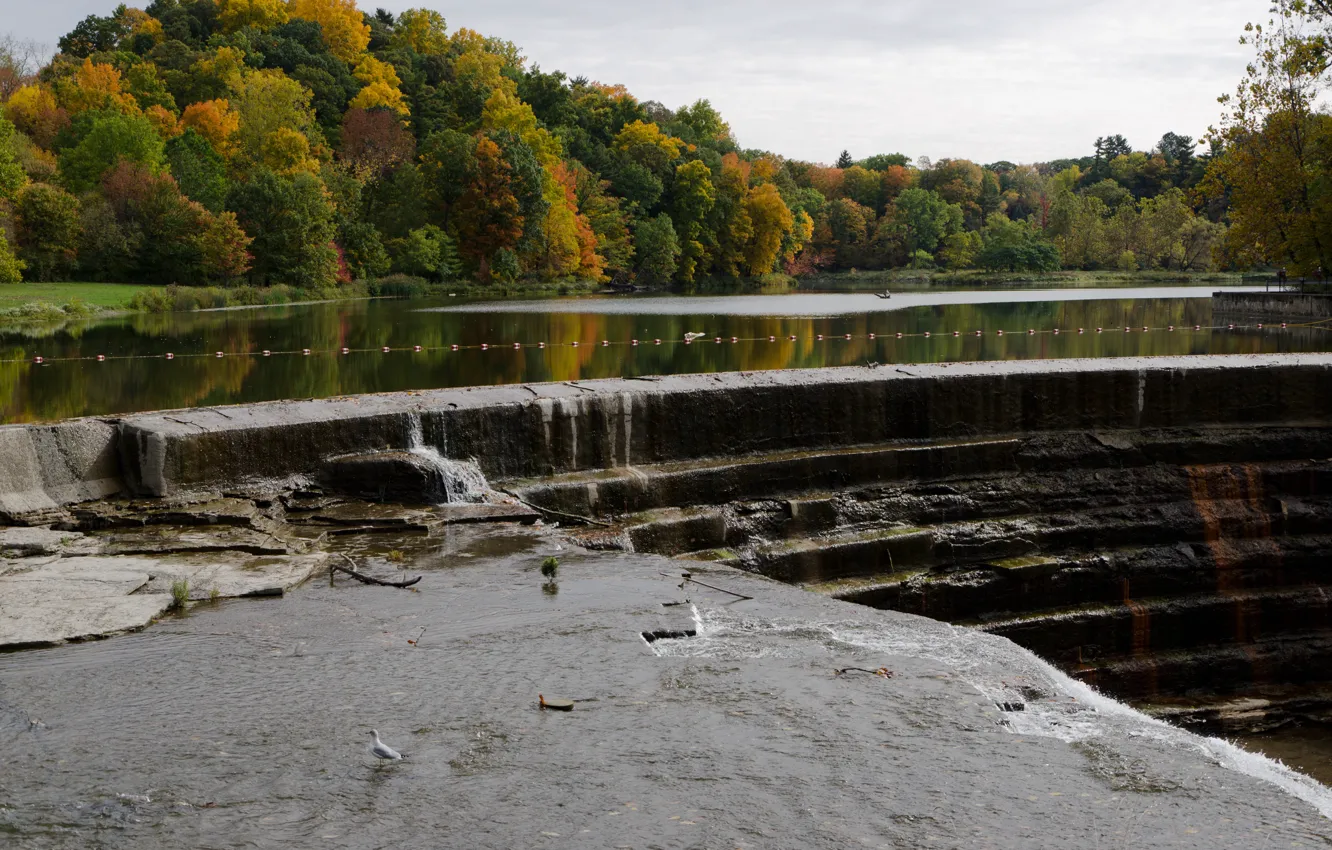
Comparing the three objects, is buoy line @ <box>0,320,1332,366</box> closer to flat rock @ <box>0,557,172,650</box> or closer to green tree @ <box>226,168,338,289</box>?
flat rock @ <box>0,557,172,650</box>

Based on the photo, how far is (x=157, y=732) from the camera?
5852mm

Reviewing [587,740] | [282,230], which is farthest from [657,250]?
[587,740]

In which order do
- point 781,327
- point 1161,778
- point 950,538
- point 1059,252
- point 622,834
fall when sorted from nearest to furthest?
point 622,834, point 1161,778, point 950,538, point 781,327, point 1059,252

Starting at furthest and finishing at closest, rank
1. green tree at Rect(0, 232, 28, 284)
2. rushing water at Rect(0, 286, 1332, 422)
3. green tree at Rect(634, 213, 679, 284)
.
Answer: green tree at Rect(634, 213, 679, 284) → green tree at Rect(0, 232, 28, 284) → rushing water at Rect(0, 286, 1332, 422)

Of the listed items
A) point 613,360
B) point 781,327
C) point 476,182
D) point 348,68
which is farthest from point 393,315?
point 348,68

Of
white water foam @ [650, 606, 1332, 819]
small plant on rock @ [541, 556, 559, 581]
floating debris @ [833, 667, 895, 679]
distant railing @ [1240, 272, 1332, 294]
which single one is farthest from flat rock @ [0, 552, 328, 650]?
distant railing @ [1240, 272, 1332, 294]

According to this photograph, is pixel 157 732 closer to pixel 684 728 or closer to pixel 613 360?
pixel 684 728

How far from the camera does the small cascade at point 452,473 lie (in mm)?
10930

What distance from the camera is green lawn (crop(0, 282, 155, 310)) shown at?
42.0 meters

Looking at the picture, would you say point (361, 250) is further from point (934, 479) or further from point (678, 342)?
point (934, 479)

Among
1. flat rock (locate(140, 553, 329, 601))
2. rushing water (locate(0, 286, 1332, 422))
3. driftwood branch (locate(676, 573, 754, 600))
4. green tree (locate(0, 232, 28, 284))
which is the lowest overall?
driftwood branch (locate(676, 573, 754, 600))

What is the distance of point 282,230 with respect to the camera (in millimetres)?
57562

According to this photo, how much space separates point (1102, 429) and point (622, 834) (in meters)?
11.1

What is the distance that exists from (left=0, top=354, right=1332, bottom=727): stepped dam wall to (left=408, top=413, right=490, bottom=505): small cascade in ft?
0.13
